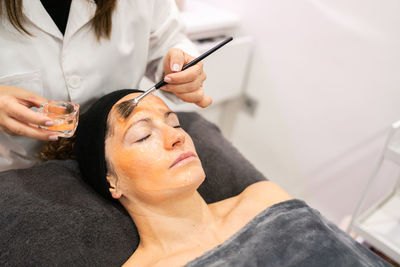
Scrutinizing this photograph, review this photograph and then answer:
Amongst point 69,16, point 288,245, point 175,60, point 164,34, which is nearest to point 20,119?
point 69,16

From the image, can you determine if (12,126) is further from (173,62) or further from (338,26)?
(338,26)

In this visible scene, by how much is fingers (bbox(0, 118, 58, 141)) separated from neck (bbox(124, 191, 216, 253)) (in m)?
0.31

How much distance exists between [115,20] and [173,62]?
0.74 ft

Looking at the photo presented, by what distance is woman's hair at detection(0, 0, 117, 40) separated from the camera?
0.85m

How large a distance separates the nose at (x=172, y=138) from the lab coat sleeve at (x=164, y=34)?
35 centimetres

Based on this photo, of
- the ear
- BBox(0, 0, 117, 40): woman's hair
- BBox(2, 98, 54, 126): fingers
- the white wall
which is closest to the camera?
BBox(2, 98, 54, 126): fingers

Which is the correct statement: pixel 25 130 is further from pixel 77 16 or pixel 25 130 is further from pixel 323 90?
pixel 323 90

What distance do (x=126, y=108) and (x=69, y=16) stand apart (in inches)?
11.8

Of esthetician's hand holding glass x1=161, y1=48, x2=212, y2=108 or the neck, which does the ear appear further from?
esthetician's hand holding glass x1=161, y1=48, x2=212, y2=108

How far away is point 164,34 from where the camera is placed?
1204mm

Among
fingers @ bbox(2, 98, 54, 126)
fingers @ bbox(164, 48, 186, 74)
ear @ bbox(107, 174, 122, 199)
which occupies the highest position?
fingers @ bbox(164, 48, 186, 74)

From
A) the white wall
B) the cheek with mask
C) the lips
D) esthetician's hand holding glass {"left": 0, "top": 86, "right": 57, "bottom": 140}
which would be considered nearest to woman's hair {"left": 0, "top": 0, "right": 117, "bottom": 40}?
esthetician's hand holding glass {"left": 0, "top": 86, "right": 57, "bottom": 140}

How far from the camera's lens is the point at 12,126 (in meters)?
0.77

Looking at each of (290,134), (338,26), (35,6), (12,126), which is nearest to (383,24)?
(338,26)
